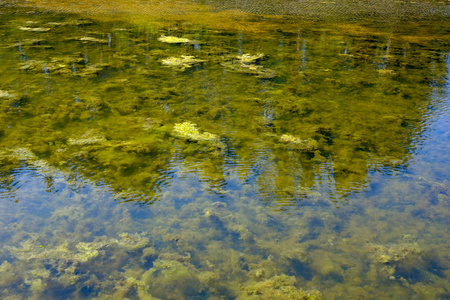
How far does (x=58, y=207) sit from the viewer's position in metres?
2.23

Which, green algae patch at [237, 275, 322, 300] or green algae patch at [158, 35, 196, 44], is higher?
green algae patch at [158, 35, 196, 44]

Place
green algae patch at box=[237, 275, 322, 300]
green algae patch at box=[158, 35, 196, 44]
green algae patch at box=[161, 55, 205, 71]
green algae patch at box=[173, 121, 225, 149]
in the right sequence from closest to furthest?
green algae patch at box=[237, 275, 322, 300] → green algae patch at box=[173, 121, 225, 149] → green algae patch at box=[161, 55, 205, 71] → green algae patch at box=[158, 35, 196, 44]

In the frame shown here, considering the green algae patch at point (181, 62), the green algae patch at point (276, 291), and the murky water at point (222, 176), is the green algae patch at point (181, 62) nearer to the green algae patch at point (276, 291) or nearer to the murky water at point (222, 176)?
the murky water at point (222, 176)

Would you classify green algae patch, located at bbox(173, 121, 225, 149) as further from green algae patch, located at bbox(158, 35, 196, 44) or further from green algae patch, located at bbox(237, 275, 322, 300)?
green algae patch, located at bbox(158, 35, 196, 44)

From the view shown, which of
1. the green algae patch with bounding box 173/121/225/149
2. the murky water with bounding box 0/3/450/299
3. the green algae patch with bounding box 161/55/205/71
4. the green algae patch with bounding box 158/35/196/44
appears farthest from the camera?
the green algae patch with bounding box 158/35/196/44

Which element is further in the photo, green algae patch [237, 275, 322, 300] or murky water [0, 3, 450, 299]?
murky water [0, 3, 450, 299]

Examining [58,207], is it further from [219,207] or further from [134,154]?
[219,207]

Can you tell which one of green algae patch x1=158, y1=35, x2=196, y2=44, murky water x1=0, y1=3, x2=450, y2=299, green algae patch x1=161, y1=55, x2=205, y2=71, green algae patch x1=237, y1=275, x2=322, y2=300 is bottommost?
green algae patch x1=237, y1=275, x2=322, y2=300

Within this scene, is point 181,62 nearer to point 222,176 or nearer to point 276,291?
point 222,176

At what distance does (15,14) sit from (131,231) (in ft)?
23.7

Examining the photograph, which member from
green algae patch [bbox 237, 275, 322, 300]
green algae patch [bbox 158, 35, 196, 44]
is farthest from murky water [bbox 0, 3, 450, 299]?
green algae patch [bbox 158, 35, 196, 44]

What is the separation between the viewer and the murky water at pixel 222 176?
5.96 ft

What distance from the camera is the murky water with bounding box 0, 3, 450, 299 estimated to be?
5.96 ft

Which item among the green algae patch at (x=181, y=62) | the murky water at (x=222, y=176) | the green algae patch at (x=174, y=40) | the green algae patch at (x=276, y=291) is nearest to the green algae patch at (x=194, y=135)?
the murky water at (x=222, y=176)
